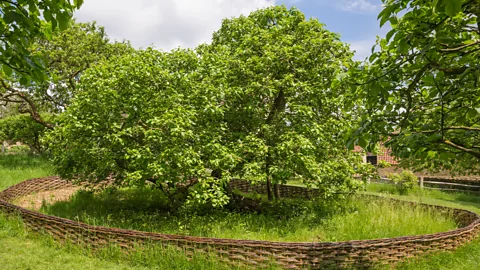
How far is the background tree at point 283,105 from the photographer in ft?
28.7

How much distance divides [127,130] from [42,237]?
2.74 metres

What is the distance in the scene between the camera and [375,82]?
3262mm

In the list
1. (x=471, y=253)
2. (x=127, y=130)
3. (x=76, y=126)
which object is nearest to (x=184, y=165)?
(x=127, y=130)

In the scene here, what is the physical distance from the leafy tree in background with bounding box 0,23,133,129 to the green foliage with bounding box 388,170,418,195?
15340 mm

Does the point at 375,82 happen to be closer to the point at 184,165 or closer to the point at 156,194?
the point at 184,165

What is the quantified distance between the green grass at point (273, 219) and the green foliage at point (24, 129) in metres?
9.49

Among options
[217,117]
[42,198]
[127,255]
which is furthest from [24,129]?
[127,255]

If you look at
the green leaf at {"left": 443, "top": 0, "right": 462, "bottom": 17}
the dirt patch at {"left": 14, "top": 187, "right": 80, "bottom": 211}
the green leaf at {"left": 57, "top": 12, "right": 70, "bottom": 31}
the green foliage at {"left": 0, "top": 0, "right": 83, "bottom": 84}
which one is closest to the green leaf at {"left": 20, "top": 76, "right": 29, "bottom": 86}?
the green foliage at {"left": 0, "top": 0, "right": 83, "bottom": 84}

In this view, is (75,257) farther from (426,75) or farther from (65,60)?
(65,60)

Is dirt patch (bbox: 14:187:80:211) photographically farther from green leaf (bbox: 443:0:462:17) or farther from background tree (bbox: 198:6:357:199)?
green leaf (bbox: 443:0:462:17)

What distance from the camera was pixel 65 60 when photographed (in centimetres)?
1797

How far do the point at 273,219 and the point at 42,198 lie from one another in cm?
776

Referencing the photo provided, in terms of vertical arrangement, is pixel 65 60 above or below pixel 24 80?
above

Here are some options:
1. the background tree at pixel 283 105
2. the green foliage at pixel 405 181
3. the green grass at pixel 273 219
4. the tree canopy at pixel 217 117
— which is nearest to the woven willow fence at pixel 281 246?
the green grass at pixel 273 219
